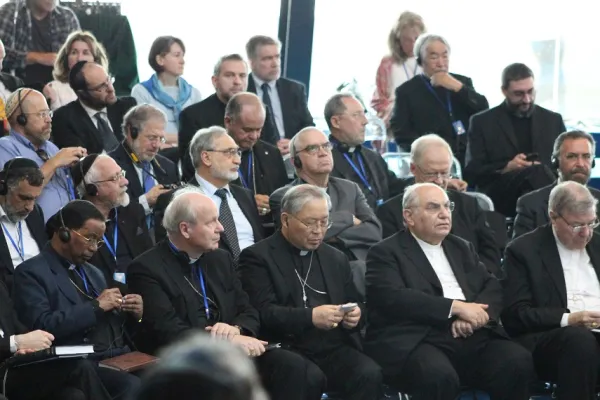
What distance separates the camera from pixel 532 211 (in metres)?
6.55

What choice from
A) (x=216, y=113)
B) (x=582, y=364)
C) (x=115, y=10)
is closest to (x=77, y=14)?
(x=115, y=10)

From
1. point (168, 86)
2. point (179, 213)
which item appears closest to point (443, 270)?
point (179, 213)

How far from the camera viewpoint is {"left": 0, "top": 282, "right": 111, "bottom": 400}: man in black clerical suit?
4426 mm

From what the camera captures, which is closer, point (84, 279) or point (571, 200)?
point (84, 279)

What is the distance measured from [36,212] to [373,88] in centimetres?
402

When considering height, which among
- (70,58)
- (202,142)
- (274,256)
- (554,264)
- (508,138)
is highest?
(70,58)

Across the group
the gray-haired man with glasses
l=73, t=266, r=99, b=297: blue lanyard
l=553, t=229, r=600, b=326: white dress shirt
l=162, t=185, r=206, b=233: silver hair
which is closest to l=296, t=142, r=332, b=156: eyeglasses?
the gray-haired man with glasses

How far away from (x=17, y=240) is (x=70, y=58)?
2.35 meters

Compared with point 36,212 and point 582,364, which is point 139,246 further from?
point 582,364

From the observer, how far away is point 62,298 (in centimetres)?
475

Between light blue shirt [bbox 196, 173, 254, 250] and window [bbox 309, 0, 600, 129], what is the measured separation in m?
3.53

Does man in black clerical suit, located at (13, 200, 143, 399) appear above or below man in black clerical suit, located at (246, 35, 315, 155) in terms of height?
below

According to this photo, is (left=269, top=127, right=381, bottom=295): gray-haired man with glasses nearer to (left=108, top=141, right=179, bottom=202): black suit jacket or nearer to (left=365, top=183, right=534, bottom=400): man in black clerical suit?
(left=365, top=183, right=534, bottom=400): man in black clerical suit

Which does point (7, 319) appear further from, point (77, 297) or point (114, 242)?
point (114, 242)
